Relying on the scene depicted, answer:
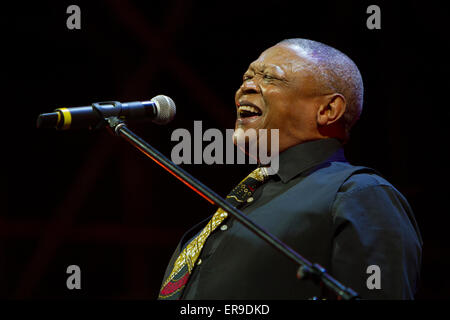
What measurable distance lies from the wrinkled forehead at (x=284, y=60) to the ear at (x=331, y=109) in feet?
0.51

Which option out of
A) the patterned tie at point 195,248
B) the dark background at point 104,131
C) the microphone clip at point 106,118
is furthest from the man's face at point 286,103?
the dark background at point 104,131

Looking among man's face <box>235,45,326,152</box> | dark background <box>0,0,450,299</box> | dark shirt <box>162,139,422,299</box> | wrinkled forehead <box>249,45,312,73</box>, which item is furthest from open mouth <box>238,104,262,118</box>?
dark background <box>0,0,450,299</box>

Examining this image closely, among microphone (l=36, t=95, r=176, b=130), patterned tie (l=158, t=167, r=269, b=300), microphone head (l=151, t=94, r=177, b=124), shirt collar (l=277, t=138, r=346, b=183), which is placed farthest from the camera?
shirt collar (l=277, t=138, r=346, b=183)

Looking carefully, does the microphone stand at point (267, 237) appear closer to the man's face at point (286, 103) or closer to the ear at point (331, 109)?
the man's face at point (286, 103)

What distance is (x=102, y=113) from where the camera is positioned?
1471 millimetres

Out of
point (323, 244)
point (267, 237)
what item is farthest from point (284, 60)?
point (267, 237)

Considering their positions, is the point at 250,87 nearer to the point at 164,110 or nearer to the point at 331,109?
the point at 331,109

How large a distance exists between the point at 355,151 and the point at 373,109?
0.86ft

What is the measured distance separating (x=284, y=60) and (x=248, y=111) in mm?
237

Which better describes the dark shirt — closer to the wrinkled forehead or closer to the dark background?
the wrinkled forehead

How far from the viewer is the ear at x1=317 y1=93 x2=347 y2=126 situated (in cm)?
197

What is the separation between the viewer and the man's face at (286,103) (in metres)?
1.94
